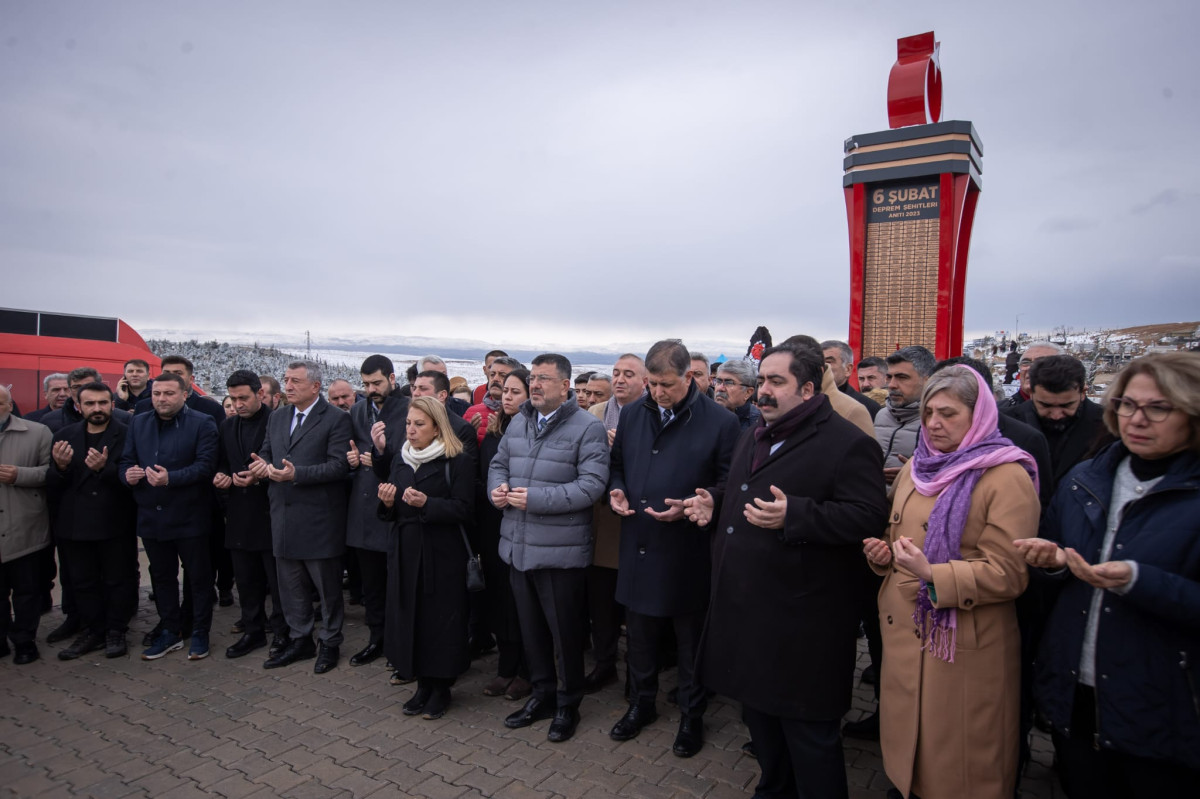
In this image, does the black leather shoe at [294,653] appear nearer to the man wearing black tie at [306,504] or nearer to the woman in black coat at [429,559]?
the man wearing black tie at [306,504]

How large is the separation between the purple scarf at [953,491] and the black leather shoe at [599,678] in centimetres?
258

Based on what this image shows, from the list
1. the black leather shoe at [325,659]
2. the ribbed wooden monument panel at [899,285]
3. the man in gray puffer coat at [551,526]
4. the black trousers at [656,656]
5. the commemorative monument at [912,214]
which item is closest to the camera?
the black trousers at [656,656]

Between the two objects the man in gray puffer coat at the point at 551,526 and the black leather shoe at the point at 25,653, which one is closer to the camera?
the man in gray puffer coat at the point at 551,526

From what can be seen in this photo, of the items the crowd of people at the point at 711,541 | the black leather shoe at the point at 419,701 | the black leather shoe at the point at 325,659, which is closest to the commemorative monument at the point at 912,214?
the crowd of people at the point at 711,541

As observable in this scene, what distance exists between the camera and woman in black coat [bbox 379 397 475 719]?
13.8ft

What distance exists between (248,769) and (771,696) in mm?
2878

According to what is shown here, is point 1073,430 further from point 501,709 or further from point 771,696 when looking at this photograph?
point 501,709

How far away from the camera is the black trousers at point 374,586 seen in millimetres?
5230

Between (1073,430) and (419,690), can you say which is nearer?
(1073,430)

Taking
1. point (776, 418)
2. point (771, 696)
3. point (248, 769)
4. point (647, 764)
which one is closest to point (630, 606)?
point (647, 764)

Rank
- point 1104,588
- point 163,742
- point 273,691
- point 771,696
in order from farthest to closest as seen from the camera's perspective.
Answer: point 273,691 → point 163,742 → point 771,696 → point 1104,588

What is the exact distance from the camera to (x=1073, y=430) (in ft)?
12.3

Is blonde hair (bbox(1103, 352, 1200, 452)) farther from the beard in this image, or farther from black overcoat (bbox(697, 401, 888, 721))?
the beard

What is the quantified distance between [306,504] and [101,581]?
77.5 inches
